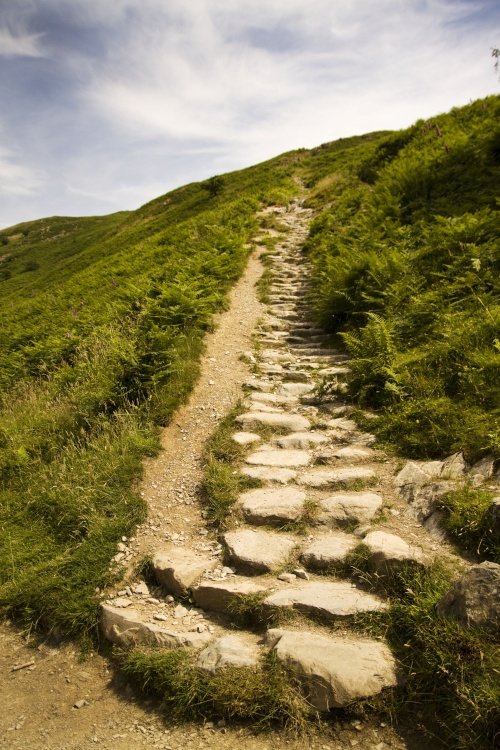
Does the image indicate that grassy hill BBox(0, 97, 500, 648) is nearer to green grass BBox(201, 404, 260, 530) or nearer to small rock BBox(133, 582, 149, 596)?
small rock BBox(133, 582, 149, 596)

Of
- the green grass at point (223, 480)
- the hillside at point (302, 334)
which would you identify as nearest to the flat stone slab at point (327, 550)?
the hillside at point (302, 334)

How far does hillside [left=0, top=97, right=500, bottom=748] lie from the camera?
16.5 ft

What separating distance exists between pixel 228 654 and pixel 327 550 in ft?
4.30

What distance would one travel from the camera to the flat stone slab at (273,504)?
4938 millimetres

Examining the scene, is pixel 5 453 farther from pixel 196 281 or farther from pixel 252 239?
pixel 252 239

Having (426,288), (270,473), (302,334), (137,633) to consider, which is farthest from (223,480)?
(426,288)

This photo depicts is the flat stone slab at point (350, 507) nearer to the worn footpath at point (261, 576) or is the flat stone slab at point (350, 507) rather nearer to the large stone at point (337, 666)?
the worn footpath at point (261, 576)

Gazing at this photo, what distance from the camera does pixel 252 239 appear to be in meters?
17.4

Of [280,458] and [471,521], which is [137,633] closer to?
[280,458]

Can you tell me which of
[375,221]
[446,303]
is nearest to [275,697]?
[446,303]

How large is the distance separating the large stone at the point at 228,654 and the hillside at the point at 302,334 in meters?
0.71

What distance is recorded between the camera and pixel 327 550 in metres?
4.37

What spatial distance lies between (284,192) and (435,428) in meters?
21.8

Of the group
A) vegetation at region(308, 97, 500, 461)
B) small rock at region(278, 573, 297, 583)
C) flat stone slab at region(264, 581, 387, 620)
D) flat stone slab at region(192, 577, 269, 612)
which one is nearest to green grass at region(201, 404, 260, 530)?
flat stone slab at region(192, 577, 269, 612)
